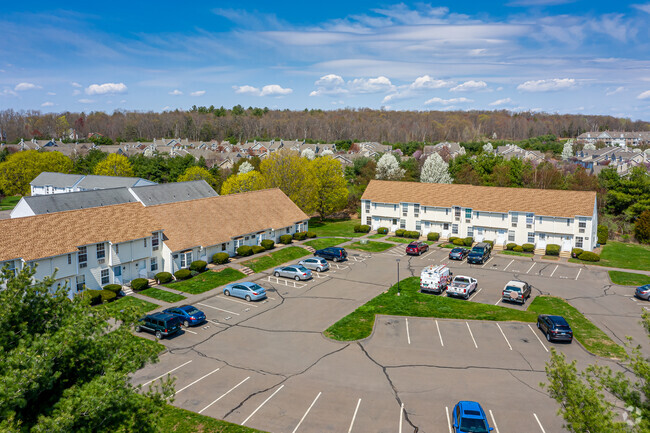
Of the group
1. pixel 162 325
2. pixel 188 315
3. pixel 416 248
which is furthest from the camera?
pixel 416 248

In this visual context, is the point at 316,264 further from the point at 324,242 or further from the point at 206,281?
the point at 324,242

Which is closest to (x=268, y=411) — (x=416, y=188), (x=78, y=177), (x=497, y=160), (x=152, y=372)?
(x=152, y=372)

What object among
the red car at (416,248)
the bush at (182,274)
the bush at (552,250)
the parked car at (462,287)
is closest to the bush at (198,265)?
the bush at (182,274)

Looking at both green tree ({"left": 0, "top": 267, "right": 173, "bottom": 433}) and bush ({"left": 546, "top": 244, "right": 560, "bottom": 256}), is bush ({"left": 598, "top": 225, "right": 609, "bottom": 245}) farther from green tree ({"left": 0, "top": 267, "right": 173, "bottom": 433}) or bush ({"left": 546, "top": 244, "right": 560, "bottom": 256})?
green tree ({"left": 0, "top": 267, "right": 173, "bottom": 433})

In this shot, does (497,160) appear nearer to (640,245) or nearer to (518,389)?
(640,245)

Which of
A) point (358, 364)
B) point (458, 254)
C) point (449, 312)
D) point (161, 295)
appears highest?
point (458, 254)

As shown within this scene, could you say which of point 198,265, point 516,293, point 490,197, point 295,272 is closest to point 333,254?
point 295,272

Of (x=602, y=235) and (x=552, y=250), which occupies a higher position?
(x=602, y=235)
